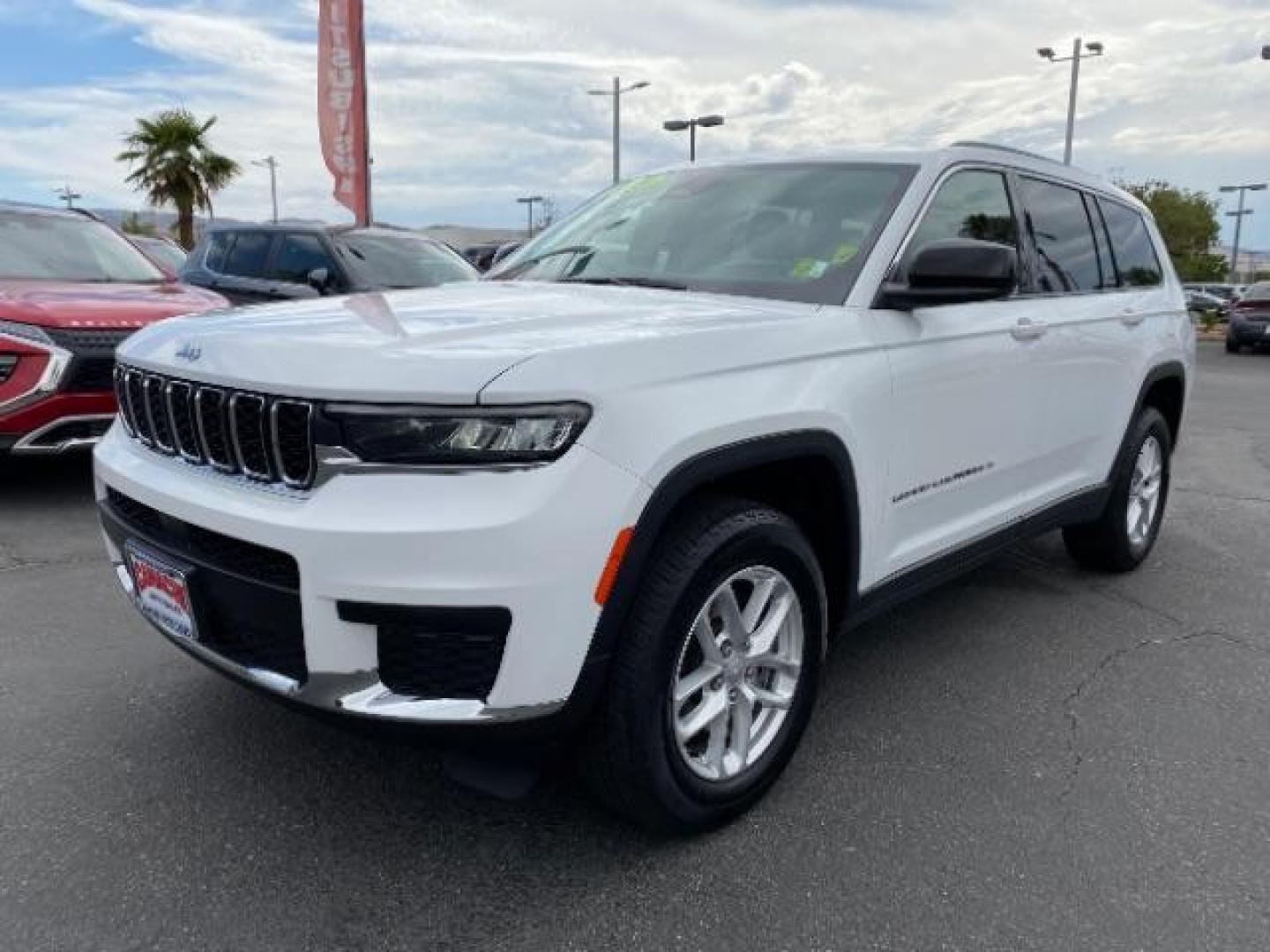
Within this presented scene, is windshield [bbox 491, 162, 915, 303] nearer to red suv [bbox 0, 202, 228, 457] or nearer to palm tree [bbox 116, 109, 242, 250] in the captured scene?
red suv [bbox 0, 202, 228, 457]

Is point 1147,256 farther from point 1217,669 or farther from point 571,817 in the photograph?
point 571,817

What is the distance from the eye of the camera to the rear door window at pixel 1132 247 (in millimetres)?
4547

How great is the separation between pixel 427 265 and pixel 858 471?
6.80 m

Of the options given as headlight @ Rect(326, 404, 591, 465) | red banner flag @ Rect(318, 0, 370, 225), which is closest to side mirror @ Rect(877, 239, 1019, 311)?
headlight @ Rect(326, 404, 591, 465)

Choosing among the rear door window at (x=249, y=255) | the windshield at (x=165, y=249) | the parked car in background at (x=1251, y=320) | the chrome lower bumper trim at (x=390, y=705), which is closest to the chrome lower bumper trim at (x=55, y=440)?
the rear door window at (x=249, y=255)

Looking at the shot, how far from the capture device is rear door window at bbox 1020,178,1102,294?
12.7ft

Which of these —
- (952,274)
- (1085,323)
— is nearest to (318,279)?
(1085,323)

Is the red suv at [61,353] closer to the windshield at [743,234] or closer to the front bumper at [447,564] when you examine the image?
the windshield at [743,234]

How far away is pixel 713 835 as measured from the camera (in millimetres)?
2598

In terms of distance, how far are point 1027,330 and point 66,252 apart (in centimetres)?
602

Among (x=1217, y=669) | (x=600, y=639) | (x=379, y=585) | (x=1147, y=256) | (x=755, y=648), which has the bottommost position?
(x=1217, y=669)

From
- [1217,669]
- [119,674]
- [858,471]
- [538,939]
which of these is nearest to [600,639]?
[538,939]

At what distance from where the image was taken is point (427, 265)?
29.2ft

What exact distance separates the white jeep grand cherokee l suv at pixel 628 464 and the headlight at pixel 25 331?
2.97m
